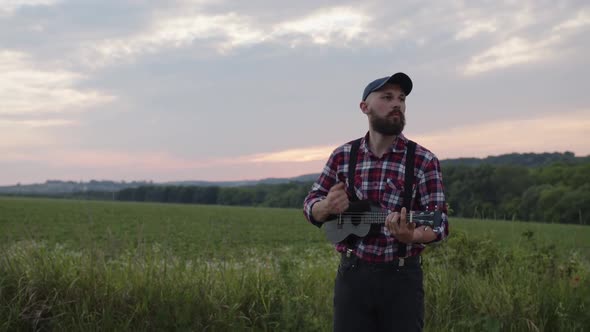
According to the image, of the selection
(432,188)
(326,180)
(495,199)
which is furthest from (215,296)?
(495,199)

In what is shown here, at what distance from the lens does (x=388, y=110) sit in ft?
8.90

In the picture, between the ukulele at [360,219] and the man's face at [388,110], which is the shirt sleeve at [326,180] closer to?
the ukulele at [360,219]

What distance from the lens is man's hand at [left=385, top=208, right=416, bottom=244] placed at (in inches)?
93.8

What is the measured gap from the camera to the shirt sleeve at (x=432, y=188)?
8.54ft

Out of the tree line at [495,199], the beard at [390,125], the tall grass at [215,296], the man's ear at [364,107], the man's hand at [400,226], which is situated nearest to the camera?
the man's hand at [400,226]

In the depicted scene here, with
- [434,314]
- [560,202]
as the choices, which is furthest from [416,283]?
[560,202]

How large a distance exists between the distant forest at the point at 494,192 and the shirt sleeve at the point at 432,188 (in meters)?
2.77

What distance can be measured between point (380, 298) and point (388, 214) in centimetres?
42

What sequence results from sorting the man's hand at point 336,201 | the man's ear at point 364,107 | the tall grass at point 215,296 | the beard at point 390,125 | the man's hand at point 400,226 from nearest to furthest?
the man's hand at point 400,226 < the man's hand at point 336,201 < the beard at point 390,125 < the man's ear at point 364,107 < the tall grass at point 215,296

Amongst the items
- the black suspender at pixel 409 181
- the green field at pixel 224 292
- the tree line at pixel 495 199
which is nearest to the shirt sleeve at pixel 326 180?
the black suspender at pixel 409 181

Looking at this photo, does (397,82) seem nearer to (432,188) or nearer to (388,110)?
(388,110)

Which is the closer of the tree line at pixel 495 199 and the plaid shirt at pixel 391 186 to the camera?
the plaid shirt at pixel 391 186

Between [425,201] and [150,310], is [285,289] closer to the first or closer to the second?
[150,310]

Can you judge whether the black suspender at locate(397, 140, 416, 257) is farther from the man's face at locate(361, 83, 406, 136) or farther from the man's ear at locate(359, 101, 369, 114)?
the man's ear at locate(359, 101, 369, 114)
